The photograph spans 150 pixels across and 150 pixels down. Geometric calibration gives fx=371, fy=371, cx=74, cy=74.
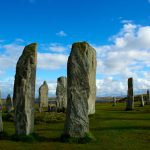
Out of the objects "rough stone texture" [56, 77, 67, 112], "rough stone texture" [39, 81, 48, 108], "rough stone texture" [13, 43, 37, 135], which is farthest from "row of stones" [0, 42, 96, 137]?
"rough stone texture" [39, 81, 48, 108]

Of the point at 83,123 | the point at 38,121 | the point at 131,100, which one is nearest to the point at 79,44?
the point at 83,123

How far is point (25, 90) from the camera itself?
20.3 metres

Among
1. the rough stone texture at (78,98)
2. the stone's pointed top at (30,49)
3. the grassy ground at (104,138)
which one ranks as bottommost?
the grassy ground at (104,138)

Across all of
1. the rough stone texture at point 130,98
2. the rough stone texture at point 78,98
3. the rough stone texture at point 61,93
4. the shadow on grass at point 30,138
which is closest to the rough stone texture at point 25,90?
the shadow on grass at point 30,138

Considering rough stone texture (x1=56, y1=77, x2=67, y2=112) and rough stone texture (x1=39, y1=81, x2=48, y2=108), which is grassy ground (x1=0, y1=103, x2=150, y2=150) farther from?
rough stone texture (x1=39, y1=81, x2=48, y2=108)

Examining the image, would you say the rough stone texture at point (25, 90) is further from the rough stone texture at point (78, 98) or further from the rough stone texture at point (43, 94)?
the rough stone texture at point (43, 94)

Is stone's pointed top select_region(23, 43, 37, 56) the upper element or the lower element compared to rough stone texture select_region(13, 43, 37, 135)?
upper

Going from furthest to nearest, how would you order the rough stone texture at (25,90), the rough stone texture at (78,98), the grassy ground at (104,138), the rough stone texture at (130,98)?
the rough stone texture at (130,98), the rough stone texture at (25,90), the rough stone texture at (78,98), the grassy ground at (104,138)

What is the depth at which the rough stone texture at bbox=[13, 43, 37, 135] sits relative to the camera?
20.2 m

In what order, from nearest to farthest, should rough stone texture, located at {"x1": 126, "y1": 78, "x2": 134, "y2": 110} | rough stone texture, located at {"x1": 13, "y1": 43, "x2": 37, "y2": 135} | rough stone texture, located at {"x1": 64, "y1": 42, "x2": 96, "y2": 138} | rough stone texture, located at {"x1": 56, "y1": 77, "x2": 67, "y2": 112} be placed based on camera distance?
rough stone texture, located at {"x1": 64, "y1": 42, "x2": 96, "y2": 138}, rough stone texture, located at {"x1": 13, "y1": 43, "x2": 37, "y2": 135}, rough stone texture, located at {"x1": 126, "y1": 78, "x2": 134, "y2": 110}, rough stone texture, located at {"x1": 56, "y1": 77, "x2": 67, "y2": 112}

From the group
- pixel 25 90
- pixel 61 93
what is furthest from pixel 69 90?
pixel 61 93

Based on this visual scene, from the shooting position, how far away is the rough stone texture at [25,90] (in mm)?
20203

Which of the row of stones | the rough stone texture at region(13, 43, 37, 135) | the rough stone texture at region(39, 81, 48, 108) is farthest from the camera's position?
the rough stone texture at region(39, 81, 48, 108)

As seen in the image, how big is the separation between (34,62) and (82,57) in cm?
275
